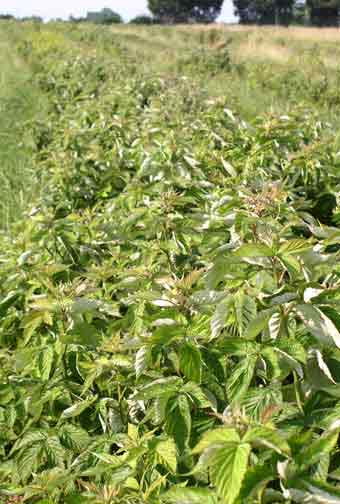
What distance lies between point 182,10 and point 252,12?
855cm

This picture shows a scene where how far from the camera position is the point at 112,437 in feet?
5.12

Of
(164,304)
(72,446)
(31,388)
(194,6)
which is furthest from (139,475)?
(194,6)

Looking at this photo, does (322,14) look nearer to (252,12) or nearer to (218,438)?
(252,12)

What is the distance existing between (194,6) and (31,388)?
74.6 metres

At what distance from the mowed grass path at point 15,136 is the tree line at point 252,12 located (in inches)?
1895

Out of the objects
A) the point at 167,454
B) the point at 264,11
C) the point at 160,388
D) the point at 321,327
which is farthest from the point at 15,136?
the point at 264,11

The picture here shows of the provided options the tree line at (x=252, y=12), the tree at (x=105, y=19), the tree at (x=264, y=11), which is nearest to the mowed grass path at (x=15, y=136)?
the tree at (x=105, y=19)

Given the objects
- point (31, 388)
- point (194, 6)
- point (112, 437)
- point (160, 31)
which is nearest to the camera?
point (112, 437)

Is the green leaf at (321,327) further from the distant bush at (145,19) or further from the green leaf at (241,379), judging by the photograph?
the distant bush at (145,19)

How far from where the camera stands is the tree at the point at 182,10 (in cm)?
6781

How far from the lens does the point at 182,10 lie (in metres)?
68.9

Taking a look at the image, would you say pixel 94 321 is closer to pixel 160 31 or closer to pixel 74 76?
pixel 74 76

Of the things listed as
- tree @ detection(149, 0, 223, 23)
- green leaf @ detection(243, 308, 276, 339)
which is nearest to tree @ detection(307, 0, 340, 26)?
tree @ detection(149, 0, 223, 23)

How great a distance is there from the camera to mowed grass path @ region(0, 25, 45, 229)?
5.26 m
